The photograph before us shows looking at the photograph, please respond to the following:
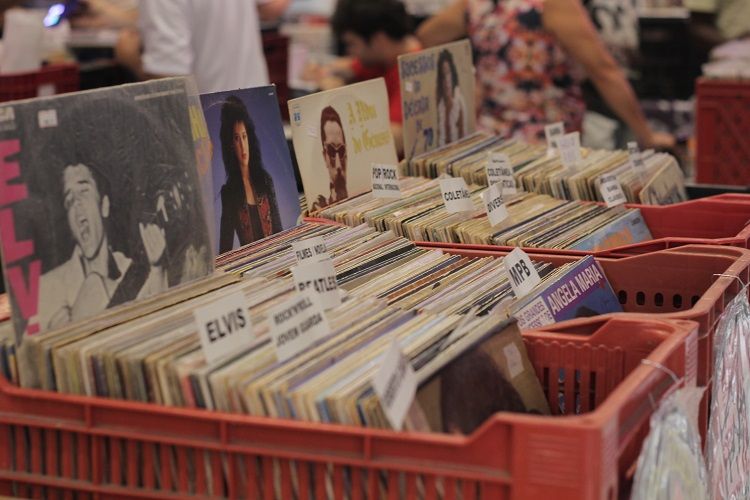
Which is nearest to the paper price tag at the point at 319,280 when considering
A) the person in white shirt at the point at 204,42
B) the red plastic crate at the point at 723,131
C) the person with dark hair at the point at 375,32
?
the person in white shirt at the point at 204,42

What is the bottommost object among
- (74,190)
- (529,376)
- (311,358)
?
(529,376)

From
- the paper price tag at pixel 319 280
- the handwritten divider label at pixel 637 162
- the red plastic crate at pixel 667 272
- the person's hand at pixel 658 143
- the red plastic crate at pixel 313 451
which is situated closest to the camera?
the red plastic crate at pixel 313 451

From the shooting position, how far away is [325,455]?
1.34 meters

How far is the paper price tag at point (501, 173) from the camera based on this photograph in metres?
2.69

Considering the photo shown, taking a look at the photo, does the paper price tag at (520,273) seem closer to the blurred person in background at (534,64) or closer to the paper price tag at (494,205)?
the paper price tag at (494,205)

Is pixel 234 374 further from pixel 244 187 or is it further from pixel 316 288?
pixel 244 187

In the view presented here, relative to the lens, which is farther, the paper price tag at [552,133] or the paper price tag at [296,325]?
the paper price tag at [552,133]

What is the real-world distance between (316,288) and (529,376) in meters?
0.35

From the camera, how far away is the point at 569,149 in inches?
118

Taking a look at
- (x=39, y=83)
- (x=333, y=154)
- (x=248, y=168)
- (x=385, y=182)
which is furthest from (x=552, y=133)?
(x=39, y=83)

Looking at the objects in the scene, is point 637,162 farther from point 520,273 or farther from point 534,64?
point 534,64

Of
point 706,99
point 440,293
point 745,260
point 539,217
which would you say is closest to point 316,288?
point 440,293

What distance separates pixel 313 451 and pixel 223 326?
24 cm

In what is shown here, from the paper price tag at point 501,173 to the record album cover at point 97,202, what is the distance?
41.2 inches
